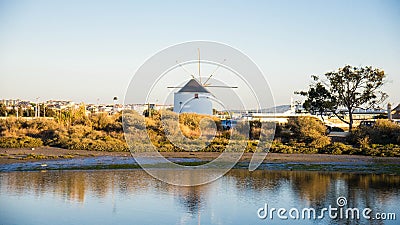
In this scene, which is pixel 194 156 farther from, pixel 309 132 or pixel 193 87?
pixel 193 87

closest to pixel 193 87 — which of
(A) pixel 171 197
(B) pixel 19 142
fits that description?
(B) pixel 19 142

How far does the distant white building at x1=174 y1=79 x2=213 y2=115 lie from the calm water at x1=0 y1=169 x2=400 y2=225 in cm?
3162

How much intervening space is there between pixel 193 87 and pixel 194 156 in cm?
2887

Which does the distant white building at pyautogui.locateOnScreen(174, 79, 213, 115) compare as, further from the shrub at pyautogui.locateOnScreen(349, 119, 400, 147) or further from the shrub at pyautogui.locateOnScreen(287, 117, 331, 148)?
the shrub at pyautogui.locateOnScreen(349, 119, 400, 147)

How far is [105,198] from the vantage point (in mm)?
14289

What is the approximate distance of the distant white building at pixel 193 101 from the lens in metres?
51.3

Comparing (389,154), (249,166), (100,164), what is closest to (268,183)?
(249,166)

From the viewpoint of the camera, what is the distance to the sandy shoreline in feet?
78.8

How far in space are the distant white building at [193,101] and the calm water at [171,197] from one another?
31.6 m

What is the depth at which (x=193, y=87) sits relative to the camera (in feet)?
180

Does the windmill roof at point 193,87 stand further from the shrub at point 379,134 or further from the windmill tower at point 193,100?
the shrub at point 379,134

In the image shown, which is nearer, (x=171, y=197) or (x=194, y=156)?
(x=171, y=197)

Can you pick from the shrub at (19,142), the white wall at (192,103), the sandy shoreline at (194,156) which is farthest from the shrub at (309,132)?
the white wall at (192,103)

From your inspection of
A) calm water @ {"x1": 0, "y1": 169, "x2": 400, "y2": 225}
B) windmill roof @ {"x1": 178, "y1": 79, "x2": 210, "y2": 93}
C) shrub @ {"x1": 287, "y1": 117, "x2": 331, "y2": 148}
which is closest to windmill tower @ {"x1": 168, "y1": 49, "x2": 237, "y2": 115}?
windmill roof @ {"x1": 178, "y1": 79, "x2": 210, "y2": 93}
